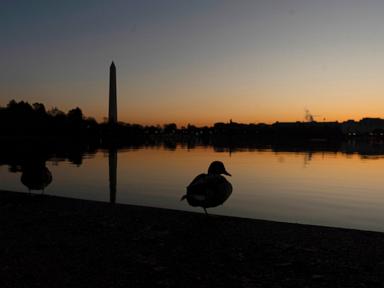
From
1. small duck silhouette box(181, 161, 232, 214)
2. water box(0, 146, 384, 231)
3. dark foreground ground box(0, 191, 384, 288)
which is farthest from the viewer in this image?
water box(0, 146, 384, 231)

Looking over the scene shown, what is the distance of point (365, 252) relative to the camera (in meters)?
8.38

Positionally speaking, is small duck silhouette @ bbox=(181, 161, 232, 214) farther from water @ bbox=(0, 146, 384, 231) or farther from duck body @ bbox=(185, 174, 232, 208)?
water @ bbox=(0, 146, 384, 231)

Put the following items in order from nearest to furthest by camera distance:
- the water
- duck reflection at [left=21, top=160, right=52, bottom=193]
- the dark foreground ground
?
1. the dark foreground ground
2. duck reflection at [left=21, top=160, right=52, bottom=193]
3. the water

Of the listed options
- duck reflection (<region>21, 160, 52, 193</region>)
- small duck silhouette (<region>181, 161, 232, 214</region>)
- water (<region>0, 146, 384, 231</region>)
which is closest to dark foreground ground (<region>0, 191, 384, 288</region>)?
small duck silhouette (<region>181, 161, 232, 214</region>)

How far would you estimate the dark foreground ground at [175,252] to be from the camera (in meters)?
6.83

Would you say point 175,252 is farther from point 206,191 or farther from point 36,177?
point 36,177

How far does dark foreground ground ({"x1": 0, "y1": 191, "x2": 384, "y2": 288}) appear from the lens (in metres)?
6.83

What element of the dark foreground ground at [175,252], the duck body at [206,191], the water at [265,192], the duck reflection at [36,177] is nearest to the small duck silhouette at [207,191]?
the duck body at [206,191]

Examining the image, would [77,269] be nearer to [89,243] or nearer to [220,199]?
[89,243]

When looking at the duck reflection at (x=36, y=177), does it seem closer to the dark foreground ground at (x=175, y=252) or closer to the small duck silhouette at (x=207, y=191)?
the dark foreground ground at (x=175, y=252)

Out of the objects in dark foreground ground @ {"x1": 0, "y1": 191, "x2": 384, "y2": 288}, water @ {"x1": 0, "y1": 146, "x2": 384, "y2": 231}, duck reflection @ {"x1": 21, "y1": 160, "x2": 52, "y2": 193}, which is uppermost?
duck reflection @ {"x1": 21, "y1": 160, "x2": 52, "y2": 193}

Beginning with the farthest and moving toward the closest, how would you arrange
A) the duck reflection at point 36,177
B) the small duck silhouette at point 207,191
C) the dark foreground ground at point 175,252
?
the duck reflection at point 36,177 → the small duck silhouette at point 207,191 → the dark foreground ground at point 175,252

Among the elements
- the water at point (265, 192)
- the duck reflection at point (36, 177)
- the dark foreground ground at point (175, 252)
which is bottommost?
the water at point (265, 192)

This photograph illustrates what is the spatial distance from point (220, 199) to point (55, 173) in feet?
96.5
